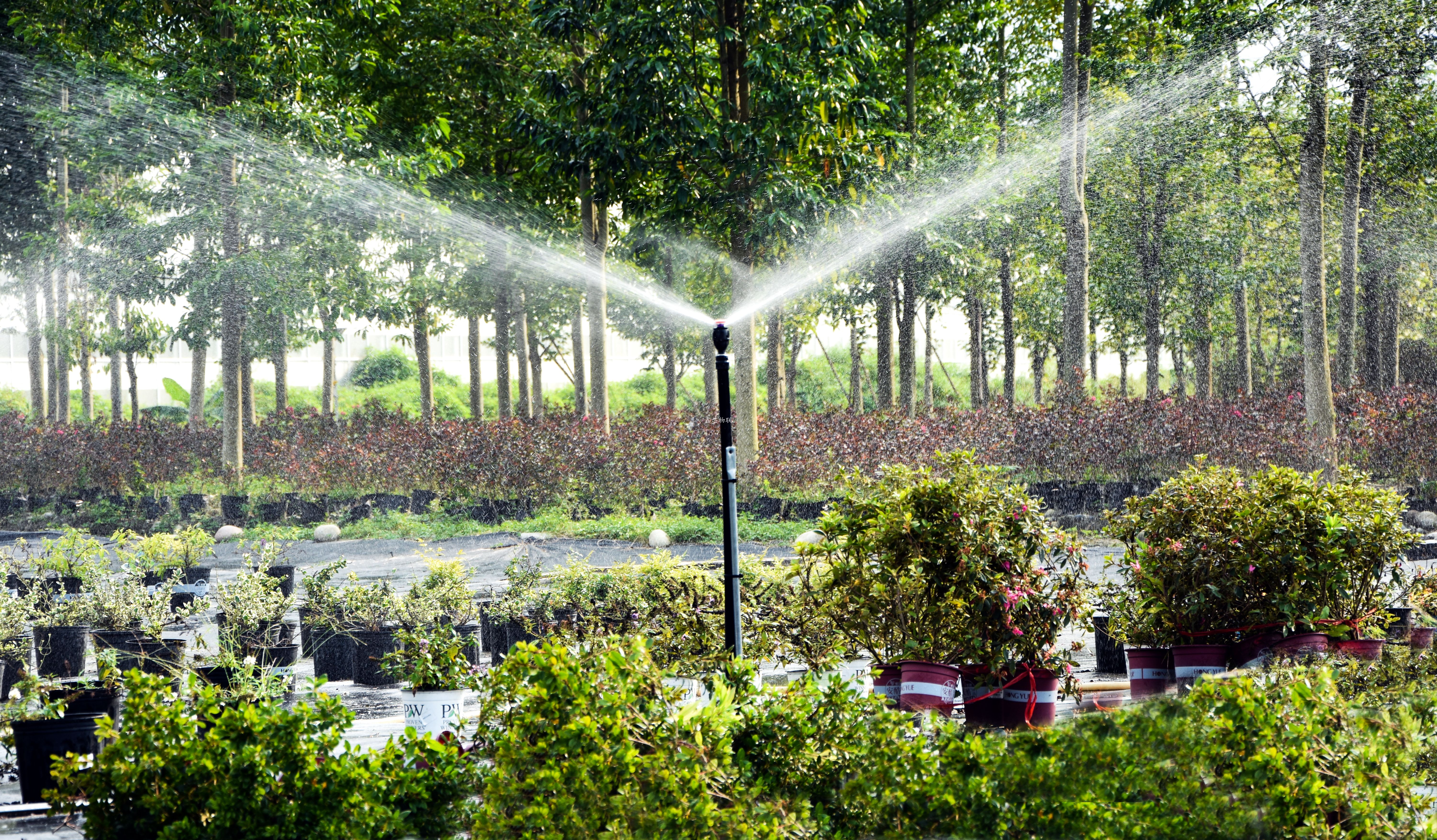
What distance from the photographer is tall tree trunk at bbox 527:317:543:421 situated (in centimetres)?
2330

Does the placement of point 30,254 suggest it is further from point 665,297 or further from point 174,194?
point 665,297

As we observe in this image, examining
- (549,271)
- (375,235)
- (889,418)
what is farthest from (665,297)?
(889,418)

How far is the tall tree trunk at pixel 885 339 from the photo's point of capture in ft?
57.5

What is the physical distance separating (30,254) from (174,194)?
13.4ft

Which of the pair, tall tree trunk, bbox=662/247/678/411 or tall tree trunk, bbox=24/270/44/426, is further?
tall tree trunk, bbox=662/247/678/411

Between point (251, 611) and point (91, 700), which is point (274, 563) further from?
point (91, 700)

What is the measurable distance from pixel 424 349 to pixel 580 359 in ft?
10.1

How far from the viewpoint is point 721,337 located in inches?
134

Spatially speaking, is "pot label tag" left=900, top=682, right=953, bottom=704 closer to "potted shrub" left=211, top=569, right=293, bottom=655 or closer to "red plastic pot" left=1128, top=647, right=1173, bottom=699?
"red plastic pot" left=1128, top=647, right=1173, bottom=699

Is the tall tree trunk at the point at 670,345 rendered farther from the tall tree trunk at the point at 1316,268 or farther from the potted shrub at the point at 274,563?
the tall tree trunk at the point at 1316,268

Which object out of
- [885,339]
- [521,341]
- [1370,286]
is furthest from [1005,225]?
[521,341]

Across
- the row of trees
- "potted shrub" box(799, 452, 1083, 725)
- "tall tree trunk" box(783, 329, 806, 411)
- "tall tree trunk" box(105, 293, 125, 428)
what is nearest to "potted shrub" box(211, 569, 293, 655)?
"potted shrub" box(799, 452, 1083, 725)

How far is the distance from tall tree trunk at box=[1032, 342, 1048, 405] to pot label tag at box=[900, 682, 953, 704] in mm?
25253

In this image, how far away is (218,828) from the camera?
224 centimetres
